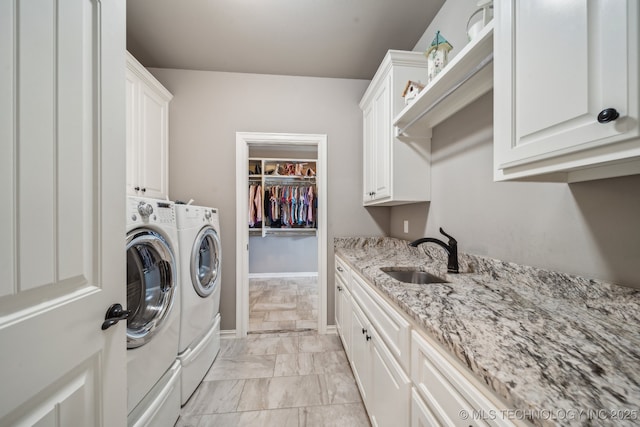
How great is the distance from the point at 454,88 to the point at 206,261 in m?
2.04

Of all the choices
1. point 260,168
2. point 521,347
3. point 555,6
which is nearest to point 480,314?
point 521,347

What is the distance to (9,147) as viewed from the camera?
45 centimetres

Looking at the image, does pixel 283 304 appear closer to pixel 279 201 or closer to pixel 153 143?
pixel 279 201

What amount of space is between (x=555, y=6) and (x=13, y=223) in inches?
53.2

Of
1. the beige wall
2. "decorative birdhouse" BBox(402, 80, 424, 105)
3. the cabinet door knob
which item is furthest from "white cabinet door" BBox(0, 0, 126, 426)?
the beige wall

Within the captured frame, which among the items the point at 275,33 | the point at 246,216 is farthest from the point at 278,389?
the point at 275,33

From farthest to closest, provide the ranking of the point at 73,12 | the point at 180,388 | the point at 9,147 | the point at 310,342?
the point at 310,342
the point at 180,388
the point at 73,12
the point at 9,147

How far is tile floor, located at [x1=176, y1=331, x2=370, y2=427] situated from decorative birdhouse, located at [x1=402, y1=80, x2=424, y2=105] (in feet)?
6.48

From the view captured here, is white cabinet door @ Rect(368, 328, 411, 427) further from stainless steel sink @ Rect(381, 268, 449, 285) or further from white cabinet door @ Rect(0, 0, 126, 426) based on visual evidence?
white cabinet door @ Rect(0, 0, 126, 426)

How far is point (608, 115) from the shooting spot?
49cm

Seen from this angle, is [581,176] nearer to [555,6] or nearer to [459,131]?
[555,6]

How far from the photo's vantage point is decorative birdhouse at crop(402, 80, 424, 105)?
1461 millimetres

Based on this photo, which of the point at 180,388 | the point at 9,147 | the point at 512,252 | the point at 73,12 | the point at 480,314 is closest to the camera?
the point at 9,147

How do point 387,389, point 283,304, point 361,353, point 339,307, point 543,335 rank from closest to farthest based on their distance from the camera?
point 543,335, point 387,389, point 361,353, point 339,307, point 283,304
